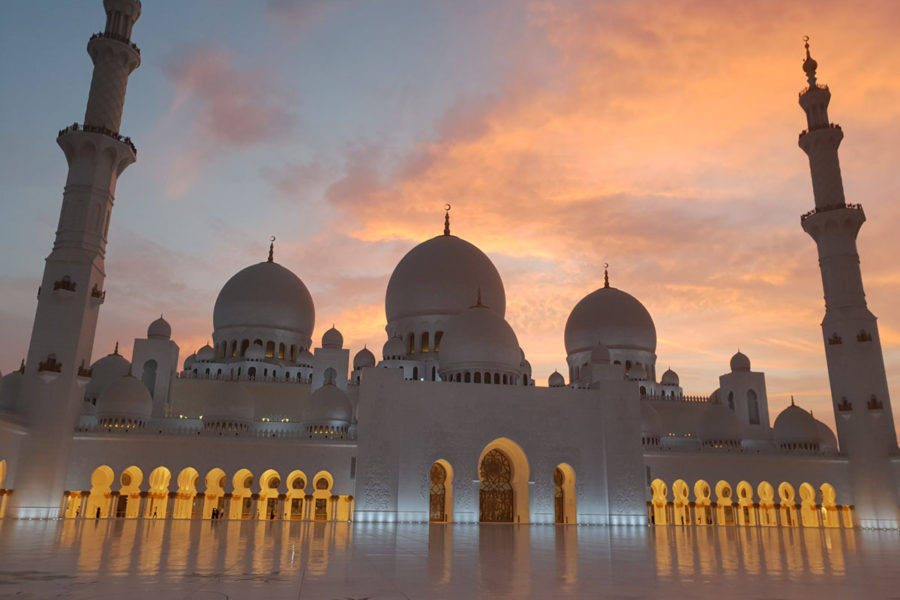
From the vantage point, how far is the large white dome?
32.8m

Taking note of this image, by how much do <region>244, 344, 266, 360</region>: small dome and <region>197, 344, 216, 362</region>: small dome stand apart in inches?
88.5

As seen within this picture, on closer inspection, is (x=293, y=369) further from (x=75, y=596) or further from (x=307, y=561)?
(x=75, y=596)

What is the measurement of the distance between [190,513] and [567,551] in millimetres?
16848

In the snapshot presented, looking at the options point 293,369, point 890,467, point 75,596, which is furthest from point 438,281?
point 75,596

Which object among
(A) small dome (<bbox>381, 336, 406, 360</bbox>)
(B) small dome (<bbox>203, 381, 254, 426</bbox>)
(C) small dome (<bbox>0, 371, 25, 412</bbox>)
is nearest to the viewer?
(C) small dome (<bbox>0, 371, 25, 412</bbox>)

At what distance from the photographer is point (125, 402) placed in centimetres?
2273

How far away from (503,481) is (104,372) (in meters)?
17.1

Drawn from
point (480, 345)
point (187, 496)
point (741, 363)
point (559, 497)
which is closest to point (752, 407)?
point (741, 363)

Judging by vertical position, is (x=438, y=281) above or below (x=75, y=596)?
above

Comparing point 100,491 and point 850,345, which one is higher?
point 850,345

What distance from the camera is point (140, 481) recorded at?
21.0m

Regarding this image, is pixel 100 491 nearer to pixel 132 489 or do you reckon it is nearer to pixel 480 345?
pixel 132 489

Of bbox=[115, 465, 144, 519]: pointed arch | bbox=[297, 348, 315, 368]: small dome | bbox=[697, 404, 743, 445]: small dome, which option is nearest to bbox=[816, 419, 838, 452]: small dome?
bbox=[697, 404, 743, 445]: small dome

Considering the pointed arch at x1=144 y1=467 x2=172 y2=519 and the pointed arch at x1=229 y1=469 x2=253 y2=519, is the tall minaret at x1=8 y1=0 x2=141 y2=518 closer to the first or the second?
the pointed arch at x1=144 y1=467 x2=172 y2=519
